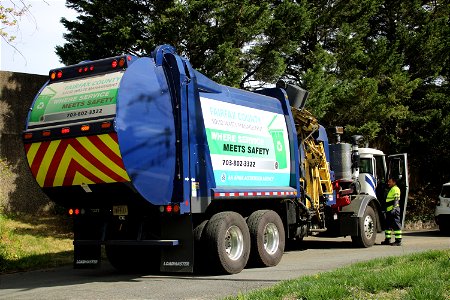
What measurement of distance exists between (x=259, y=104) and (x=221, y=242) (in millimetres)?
3012

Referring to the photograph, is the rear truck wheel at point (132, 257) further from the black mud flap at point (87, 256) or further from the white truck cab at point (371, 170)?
the white truck cab at point (371, 170)

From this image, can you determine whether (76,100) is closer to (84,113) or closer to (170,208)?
(84,113)

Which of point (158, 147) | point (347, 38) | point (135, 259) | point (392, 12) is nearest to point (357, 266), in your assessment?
point (158, 147)

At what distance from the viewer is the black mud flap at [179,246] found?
8.90 meters

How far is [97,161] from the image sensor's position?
827cm

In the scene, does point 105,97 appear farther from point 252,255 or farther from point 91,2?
point 91,2

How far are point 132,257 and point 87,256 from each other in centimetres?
105

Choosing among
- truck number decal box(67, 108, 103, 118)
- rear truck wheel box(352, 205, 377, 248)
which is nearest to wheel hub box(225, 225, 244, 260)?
truck number decal box(67, 108, 103, 118)

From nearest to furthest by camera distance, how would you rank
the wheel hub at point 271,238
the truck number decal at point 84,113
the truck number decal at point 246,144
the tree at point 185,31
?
1. the truck number decal at point 84,113
2. the truck number decal at point 246,144
3. the wheel hub at point 271,238
4. the tree at point 185,31

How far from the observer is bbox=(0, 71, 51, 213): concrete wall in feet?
51.9

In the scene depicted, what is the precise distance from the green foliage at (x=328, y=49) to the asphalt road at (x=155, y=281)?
5892 millimetres

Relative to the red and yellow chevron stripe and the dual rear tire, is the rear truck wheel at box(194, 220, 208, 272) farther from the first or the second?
the red and yellow chevron stripe

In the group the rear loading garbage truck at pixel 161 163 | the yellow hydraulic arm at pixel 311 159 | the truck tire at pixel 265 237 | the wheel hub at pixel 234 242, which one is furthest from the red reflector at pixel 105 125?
the yellow hydraulic arm at pixel 311 159

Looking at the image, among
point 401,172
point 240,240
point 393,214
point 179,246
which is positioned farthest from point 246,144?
point 401,172
